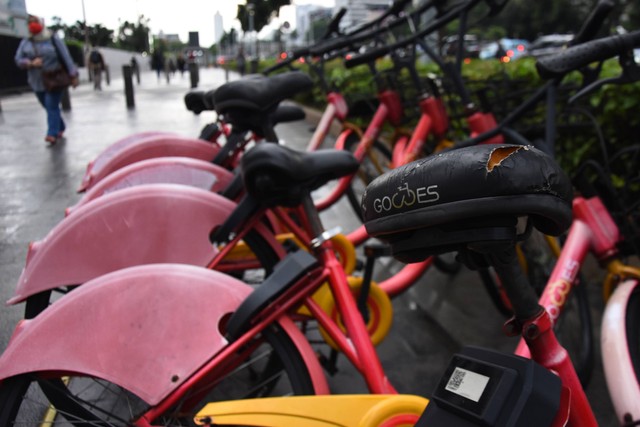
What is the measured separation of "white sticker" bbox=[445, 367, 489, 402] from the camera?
3.61ft

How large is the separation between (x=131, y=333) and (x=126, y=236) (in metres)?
0.83

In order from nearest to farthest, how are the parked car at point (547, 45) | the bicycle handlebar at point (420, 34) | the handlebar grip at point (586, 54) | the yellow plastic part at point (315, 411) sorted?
the yellow plastic part at point (315, 411)
the handlebar grip at point (586, 54)
the bicycle handlebar at point (420, 34)
the parked car at point (547, 45)

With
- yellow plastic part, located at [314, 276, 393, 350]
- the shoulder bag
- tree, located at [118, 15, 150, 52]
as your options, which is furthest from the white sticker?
tree, located at [118, 15, 150, 52]

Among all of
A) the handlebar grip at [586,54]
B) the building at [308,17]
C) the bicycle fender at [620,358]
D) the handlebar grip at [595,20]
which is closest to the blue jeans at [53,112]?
the handlebar grip at [595,20]

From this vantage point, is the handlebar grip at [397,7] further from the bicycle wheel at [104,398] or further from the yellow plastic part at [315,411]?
the yellow plastic part at [315,411]

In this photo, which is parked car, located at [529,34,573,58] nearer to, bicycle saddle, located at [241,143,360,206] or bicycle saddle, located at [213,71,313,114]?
bicycle saddle, located at [213,71,313,114]

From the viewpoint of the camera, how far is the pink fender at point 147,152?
147 inches

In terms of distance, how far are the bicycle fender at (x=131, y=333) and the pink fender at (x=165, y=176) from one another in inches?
52.0

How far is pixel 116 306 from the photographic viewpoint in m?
1.71

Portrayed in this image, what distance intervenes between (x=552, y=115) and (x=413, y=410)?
146cm

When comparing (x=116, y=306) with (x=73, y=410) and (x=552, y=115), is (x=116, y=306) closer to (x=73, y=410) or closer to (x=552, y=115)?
(x=73, y=410)

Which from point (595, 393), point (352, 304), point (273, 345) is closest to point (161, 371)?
point (273, 345)

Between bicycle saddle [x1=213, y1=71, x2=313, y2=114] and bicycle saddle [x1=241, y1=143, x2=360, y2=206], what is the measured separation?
0.51 m

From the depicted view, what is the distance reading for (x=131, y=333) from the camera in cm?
167
